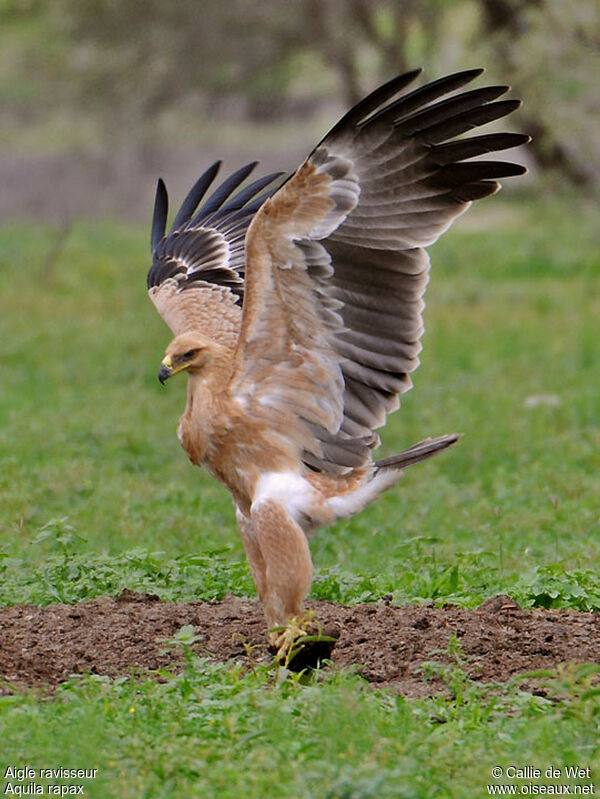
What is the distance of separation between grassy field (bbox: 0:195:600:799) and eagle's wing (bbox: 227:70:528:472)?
1.05 metres

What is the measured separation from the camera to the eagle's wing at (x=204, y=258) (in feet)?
21.0

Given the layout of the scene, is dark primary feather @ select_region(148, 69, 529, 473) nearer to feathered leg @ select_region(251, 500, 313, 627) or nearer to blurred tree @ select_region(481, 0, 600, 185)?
feathered leg @ select_region(251, 500, 313, 627)

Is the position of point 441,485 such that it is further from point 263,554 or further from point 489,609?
point 263,554

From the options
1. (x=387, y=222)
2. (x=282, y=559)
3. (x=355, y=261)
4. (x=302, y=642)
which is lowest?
(x=302, y=642)

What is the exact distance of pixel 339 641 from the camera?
5523 mm

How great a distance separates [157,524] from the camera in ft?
24.9

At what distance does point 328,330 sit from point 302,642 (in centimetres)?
124

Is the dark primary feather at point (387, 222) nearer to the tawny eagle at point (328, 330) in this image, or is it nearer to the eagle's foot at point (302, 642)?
the tawny eagle at point (328, 330)

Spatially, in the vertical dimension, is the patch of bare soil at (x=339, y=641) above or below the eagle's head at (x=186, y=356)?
below

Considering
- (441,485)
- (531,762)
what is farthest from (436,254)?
(531,762)

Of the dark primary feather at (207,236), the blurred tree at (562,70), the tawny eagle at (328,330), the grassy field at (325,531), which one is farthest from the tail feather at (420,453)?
the blurred tree at (562,70)

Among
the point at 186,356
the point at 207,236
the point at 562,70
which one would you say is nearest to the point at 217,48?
the point at 562,70

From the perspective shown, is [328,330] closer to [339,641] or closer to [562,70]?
[339,641]

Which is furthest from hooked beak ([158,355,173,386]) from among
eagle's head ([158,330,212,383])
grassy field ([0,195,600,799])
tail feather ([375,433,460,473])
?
grassy field ([0,195,600,799])
